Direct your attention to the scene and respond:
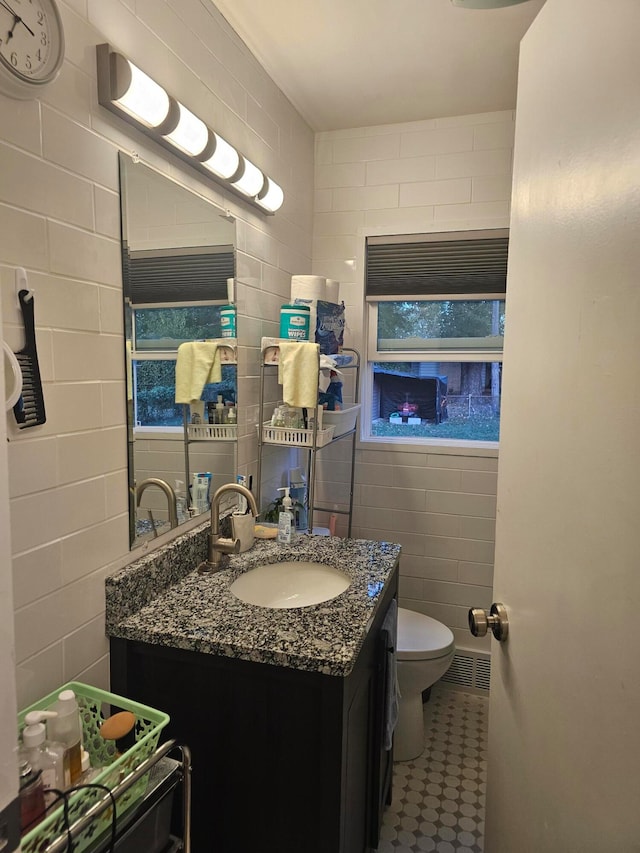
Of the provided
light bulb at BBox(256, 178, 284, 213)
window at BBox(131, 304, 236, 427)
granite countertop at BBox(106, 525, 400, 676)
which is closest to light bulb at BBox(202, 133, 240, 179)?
light bulb at BBox(256, 178, 284, 213)

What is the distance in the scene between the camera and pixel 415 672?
2.03m

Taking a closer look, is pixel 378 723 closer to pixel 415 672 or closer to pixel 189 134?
pixel 415 672

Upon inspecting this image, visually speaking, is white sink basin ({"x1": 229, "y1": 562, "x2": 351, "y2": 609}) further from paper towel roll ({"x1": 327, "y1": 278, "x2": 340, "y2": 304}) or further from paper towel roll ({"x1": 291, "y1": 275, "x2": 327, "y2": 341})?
paper towel roll ({"x1": 327, "y1": 278, "x2": 340, "y2": 304})

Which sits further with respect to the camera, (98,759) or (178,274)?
(178,274)

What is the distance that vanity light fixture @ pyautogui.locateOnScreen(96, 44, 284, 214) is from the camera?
117 cm

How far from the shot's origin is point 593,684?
64 centimetres

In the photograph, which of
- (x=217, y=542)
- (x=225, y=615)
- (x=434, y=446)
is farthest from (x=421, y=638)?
(x=225, y=615)

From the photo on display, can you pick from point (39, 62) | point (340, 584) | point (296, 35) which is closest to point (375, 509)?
point (340, 584)

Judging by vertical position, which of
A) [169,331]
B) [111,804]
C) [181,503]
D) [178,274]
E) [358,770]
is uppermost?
[178,274]

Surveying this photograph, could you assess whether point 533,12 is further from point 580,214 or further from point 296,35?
point 580,214

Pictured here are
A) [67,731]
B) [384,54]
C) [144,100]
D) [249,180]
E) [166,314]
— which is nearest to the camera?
[67,731]

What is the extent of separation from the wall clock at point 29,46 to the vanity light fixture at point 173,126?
0.15m

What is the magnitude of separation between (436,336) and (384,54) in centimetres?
119

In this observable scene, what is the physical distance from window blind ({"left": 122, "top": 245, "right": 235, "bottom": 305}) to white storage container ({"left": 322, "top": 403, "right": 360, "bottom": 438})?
2.06 ft
